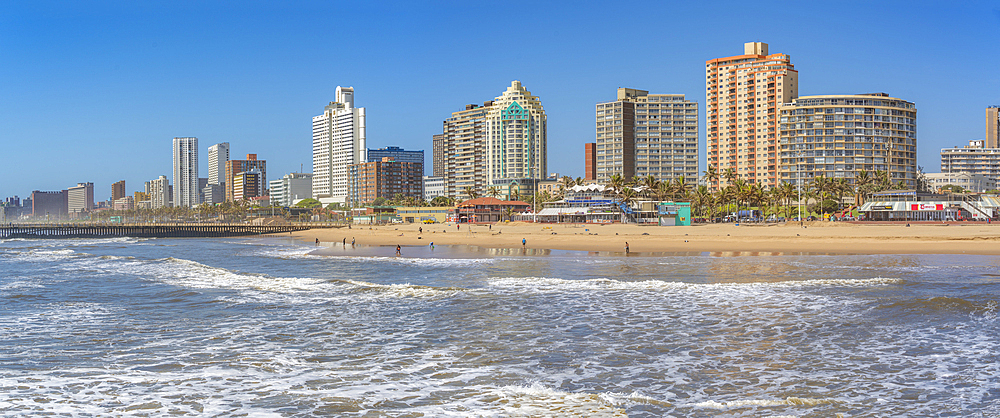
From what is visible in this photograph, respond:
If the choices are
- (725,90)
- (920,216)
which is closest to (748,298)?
(920,216)

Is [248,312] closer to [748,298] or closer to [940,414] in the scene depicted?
[748,298]

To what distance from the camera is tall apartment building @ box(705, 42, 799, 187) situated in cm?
15525

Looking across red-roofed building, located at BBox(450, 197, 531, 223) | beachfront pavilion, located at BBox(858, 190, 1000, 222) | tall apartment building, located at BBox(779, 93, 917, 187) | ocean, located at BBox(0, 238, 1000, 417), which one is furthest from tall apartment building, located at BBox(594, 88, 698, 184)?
ocean, located at BBox(0, 238, 1000, 417)

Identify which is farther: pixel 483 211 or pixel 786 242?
pixel 483 211

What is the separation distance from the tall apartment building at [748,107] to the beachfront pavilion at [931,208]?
68954 mm

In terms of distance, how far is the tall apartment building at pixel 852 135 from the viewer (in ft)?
469

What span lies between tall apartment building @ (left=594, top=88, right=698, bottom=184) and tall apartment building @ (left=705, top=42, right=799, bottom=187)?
838 centimetres

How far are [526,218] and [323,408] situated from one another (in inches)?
3969

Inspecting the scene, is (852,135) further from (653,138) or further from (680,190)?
(680,190)

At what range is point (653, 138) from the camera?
17838 centimetres

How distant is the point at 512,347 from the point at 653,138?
170m

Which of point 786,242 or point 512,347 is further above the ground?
point 786,242

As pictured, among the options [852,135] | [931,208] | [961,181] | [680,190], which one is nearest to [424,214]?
[680,190]

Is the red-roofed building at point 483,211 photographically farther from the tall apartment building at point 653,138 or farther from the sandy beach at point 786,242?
the tall apartment building at point 653,138
